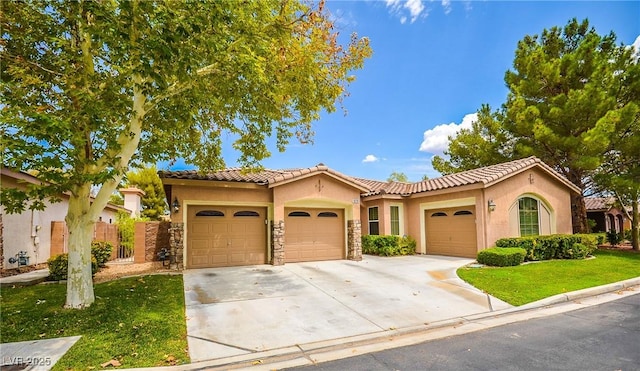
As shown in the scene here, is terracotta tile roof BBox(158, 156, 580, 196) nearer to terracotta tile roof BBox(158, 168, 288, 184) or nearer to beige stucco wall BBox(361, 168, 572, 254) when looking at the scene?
terracotta tile roof BBox(158, 168, 288, 184)

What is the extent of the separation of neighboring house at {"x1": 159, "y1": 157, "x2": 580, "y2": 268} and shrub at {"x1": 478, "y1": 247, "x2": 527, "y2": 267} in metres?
1.22

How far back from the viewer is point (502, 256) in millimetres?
12086

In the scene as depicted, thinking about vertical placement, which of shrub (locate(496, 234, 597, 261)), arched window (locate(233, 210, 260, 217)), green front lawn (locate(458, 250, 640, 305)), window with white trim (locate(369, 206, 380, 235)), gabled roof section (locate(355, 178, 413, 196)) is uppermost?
gabled roof section (locate(355, 178, 413, 196))

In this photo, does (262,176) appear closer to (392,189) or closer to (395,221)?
(395,221)

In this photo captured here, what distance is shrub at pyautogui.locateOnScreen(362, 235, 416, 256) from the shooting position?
637 inches

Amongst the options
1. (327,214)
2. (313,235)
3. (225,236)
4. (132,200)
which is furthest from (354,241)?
(132,200)

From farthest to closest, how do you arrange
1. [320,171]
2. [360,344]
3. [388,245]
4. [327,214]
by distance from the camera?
[388,245] → [327,214] → [320,171] → [360,344]

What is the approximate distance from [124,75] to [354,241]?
426 inches

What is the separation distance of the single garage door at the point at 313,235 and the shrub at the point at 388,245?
89.4 inches

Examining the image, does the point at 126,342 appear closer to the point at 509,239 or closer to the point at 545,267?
the point at 545,267

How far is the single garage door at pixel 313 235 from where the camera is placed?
45.9 ft

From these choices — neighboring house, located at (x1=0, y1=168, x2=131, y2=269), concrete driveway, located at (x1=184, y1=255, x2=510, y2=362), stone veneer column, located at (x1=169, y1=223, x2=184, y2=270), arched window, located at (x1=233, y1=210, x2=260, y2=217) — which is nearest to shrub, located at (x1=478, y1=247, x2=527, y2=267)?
concrete driveway, located at (x1=184, y1=255, x2=510, y2=362)

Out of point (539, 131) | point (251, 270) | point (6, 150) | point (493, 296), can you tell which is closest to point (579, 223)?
point (539, 131)

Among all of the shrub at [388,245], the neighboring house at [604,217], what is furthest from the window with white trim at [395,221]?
the neighboring house at [604,217]
